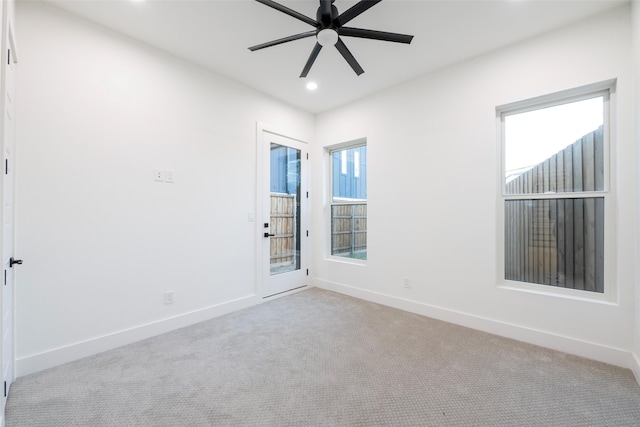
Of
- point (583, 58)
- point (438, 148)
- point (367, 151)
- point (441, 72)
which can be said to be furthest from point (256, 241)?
point (583, 58)

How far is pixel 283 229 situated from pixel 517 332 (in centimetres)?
292

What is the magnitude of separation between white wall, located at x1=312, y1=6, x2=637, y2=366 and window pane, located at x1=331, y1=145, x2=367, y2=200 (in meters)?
0.24

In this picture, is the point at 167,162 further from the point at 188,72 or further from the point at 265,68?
the point at 265,68

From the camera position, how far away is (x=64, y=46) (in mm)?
2186

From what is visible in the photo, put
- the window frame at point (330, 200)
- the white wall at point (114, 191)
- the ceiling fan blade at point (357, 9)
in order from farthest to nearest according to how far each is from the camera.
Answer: the window frame at point (330, 200), the white wall at point (114, 191), the ceiling fan blade at point (357, 9)

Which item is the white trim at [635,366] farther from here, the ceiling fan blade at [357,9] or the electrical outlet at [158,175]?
the electrical outlet at [158,175]

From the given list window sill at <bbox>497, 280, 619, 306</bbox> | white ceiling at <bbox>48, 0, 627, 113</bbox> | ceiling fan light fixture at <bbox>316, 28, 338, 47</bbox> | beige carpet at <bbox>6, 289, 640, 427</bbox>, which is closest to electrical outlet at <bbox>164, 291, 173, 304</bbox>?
beige carpet at <bbox>6, 289, 640, 427</bbox>

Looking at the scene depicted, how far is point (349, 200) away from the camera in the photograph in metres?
4.17

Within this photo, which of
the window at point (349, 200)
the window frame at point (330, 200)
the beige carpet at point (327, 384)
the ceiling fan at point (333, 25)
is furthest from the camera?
the window frame at point (330, 200)

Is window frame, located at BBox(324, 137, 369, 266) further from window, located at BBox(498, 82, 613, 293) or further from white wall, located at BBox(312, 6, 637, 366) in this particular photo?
window, located at BBox(498, 82, 613, 293)

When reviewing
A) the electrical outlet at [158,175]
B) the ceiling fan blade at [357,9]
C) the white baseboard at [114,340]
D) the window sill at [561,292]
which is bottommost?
the white baseboard at [114,340]

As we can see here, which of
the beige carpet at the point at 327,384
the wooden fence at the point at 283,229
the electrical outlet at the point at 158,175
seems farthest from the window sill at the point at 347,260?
the electrical outlet at the point at 158,175

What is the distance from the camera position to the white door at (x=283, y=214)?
3.66 m

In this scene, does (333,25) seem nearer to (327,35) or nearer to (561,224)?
(327,35)
